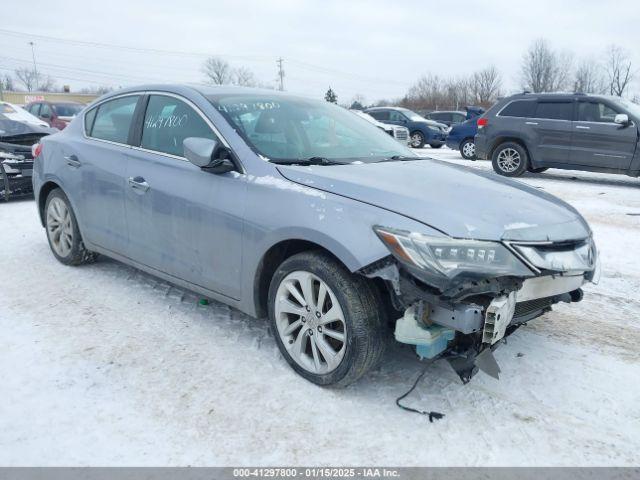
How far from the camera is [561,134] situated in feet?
33.4

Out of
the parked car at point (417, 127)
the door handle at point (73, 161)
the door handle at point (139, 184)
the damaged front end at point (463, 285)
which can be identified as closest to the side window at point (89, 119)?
the door handle at point (73, 161)

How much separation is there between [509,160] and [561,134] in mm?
1107

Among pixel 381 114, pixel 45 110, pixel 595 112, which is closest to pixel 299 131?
pixel 595 112

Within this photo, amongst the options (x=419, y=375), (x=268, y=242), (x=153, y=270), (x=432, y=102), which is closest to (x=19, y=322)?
(x=153, y=270)

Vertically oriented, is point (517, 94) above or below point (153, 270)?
above

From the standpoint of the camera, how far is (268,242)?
9.52 feet

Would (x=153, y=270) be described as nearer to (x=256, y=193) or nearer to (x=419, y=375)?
(x=256, y=193)

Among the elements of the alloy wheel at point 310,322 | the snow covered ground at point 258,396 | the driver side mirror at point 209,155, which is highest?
the driver side mirror at point 209,155

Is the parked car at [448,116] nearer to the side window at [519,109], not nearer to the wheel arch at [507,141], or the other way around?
the side window at [519,109]

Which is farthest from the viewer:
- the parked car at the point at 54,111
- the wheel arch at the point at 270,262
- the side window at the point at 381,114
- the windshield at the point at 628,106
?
the side window at the point at 381,114

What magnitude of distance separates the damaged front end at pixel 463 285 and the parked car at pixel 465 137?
12664mm

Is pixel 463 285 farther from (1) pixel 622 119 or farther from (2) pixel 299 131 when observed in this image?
(1) pixel 622 119

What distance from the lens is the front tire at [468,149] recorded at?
14663 mm

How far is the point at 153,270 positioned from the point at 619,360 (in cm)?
313
